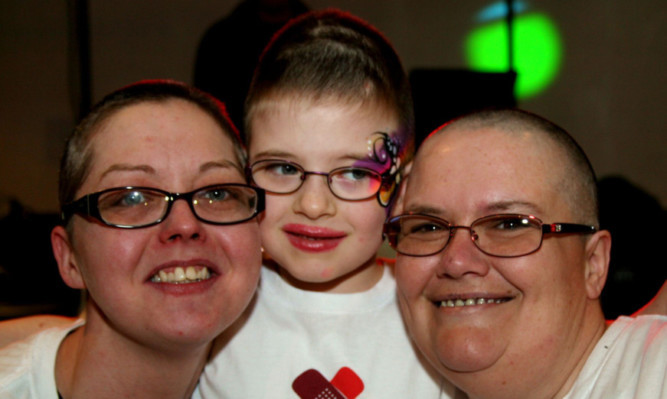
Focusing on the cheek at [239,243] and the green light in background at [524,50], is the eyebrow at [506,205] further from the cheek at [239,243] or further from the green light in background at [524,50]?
the green light in background at [524,50]

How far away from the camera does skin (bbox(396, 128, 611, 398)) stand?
180cm

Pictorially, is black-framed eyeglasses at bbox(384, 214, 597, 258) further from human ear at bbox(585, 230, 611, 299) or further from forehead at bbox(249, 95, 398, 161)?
forehead at bbox(249, 95, 398, 161)

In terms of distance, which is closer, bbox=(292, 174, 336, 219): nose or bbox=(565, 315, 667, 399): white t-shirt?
bbox=(565, 315, 667, 399): white t-shirt

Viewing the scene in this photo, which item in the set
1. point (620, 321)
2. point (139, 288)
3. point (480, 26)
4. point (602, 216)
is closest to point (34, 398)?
point (139, 288)

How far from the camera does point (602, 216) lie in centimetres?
476

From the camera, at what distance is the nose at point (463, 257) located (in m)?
1.82

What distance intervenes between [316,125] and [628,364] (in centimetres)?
133

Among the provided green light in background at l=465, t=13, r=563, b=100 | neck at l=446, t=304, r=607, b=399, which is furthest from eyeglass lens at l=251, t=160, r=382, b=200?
green light in background at l=465, t=13, r=563, b=100

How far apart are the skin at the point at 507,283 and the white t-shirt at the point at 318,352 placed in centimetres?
26

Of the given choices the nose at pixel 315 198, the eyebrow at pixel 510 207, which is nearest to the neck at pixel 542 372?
the eyebrow at pixel 510 207

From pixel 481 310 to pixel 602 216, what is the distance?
3.43m

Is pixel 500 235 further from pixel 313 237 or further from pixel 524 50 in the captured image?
pixel 524 50

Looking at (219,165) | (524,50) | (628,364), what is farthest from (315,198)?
(524,50)

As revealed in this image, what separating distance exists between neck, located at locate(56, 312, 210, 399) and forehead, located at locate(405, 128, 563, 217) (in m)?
1.01
